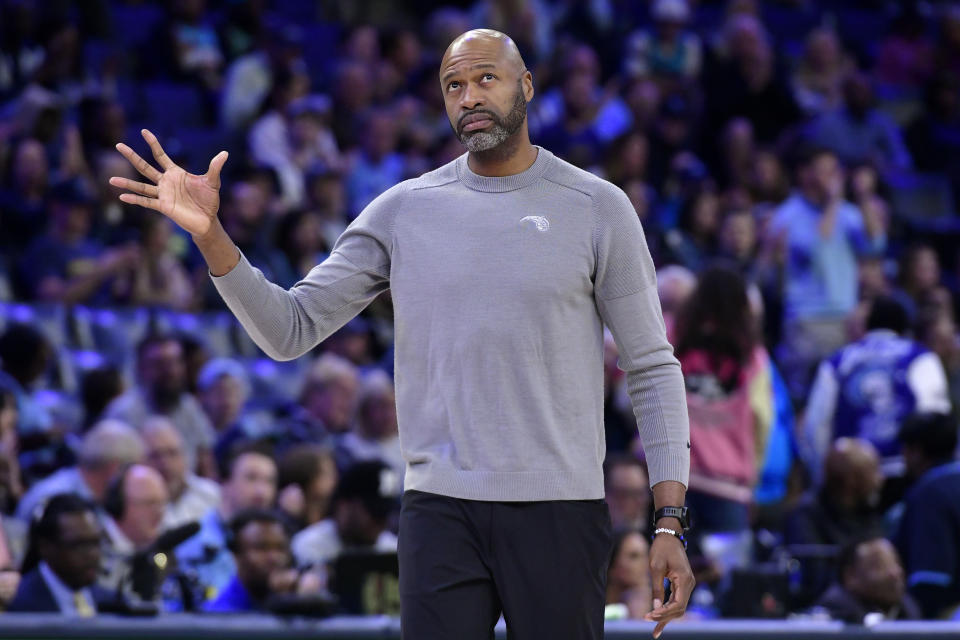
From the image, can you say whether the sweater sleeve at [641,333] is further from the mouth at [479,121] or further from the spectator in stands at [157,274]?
the spectator in stands at [157,274]

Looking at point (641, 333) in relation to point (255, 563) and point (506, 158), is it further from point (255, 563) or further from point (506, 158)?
point (255, 563)

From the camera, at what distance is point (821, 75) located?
510 inches

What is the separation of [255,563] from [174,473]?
1.21 meters

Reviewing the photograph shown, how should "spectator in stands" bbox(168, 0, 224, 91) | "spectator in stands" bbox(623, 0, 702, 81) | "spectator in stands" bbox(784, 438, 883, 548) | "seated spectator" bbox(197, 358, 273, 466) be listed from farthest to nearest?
"spectator in stands" bbox(623, 0, 702, 81) < "spectator in stands" bbox(168, 0, 224, 91) < "seated spectator" bbox(197, 358, 273, 466) < "spectator in stands" bbox(784, 438, 883, 548)

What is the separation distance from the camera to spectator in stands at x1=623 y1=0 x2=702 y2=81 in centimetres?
1248

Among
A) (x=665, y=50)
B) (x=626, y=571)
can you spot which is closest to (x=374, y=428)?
(x=626, y=571)

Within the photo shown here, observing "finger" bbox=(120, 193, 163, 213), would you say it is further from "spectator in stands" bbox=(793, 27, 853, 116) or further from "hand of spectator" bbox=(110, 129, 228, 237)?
"spectator in stands" bbox=(793, 27, 853, 116)

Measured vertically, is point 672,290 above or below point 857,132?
below

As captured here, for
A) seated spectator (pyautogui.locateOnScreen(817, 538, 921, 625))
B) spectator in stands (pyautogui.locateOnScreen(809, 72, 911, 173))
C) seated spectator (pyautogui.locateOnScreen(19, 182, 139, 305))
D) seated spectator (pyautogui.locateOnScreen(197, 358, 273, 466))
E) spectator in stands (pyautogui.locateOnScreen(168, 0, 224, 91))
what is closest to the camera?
seated spectator (pyautogui.locateOnScreen(817, 538, 921, 625))

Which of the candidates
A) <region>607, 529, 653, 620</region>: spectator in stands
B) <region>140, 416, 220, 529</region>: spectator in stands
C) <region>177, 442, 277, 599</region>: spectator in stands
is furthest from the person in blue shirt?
<region>607, 529, 653, 620</region>: spectator in stands

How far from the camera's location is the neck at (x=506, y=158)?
317 cm

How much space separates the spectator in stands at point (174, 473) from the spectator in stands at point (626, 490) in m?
1.73

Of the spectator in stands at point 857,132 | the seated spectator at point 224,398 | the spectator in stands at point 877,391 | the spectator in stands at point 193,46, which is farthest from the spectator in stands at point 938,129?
the seated spectator at point 224,398

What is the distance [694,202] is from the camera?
10.7 m
